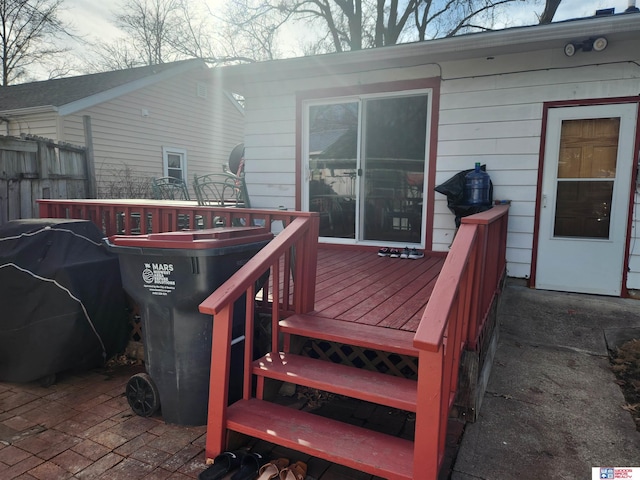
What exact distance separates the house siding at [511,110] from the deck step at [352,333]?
8.22ft

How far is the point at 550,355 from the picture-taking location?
9.89ft

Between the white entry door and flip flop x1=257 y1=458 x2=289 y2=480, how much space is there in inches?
135

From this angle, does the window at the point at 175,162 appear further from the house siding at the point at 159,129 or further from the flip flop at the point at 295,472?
the flip flop at the point at 295,472

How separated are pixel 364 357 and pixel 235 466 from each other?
94 cm

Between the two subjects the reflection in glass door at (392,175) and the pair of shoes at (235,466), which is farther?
the reflection in glass door at (392,175)

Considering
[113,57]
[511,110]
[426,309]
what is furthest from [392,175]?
[113,57]

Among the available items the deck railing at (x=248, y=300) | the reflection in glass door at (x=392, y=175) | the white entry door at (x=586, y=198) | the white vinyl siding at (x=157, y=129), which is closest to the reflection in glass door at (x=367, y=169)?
the reflection in glass door at (x=392, y=175)

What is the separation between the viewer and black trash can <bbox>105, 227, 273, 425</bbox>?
208 centimetres

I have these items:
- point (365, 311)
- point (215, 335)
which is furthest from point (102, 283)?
point (365, 311)

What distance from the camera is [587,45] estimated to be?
369 cm

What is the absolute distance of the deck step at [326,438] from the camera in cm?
160

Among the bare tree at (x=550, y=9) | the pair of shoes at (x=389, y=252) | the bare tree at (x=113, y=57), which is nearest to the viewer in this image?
the pair of shoes at (x=389, y=252)

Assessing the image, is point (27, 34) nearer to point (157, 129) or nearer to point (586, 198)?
point (157, 129)

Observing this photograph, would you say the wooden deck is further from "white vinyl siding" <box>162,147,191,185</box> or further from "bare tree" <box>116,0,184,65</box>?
"bare tree" <box>116,0,184,65</box>
